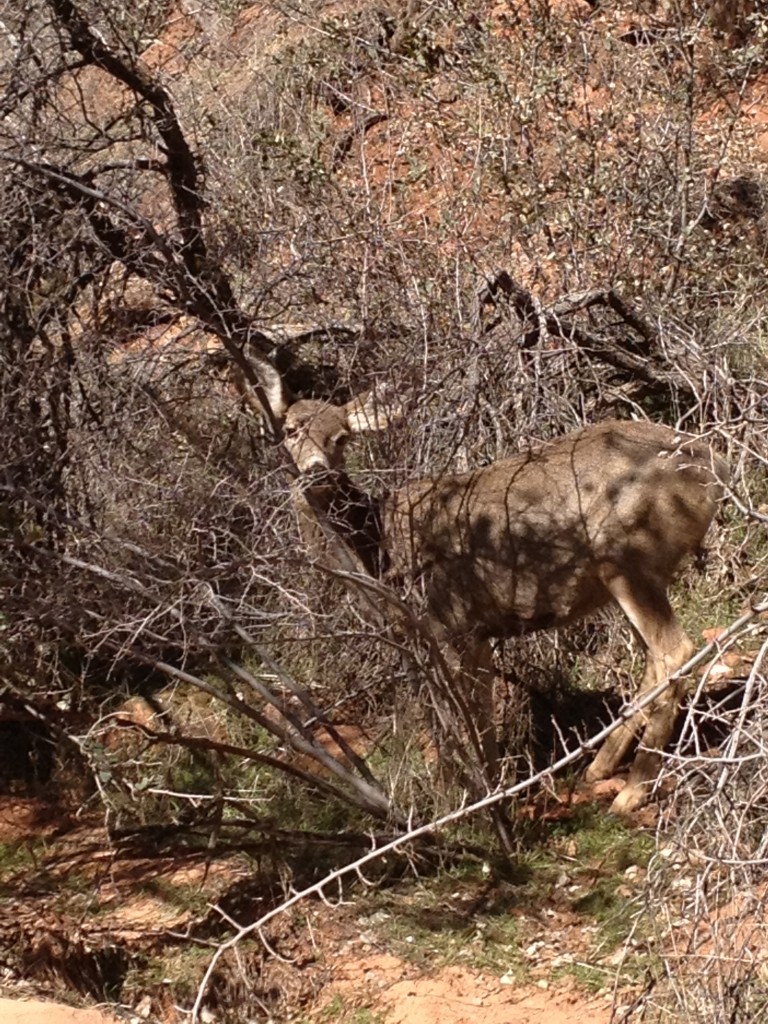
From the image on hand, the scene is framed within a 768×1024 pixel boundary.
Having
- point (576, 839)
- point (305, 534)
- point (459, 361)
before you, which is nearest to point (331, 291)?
point (459, 361)

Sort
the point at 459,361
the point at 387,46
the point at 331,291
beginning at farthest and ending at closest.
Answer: the point at 387,46
the point at 331,291
the point at 459,361

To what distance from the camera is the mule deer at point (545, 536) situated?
23.6ft

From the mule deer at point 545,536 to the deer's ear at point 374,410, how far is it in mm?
16

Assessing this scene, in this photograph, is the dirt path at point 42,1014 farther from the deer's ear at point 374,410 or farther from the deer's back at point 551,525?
the deer's ear at point 374,410

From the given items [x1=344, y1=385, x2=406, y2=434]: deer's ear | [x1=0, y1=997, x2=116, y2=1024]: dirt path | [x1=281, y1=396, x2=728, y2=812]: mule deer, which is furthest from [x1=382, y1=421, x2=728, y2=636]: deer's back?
[x1=0, y1=997, x2=116, y2=1024]: dirt path

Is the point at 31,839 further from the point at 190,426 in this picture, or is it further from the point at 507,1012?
the point at 507,1012

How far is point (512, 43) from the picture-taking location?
39.4ft

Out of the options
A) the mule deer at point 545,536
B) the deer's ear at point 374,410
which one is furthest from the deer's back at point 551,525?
the deer's ear at point 374,410

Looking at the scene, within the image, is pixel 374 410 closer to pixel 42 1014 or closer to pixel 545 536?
pixel 545 536

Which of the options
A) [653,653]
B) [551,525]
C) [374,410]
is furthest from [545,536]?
[374,410]

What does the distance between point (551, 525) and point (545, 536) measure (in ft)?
0.20

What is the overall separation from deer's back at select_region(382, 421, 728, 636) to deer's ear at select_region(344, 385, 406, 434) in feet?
1.14

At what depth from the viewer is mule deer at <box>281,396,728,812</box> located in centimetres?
721

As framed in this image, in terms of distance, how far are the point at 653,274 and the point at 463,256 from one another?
1282 mm
